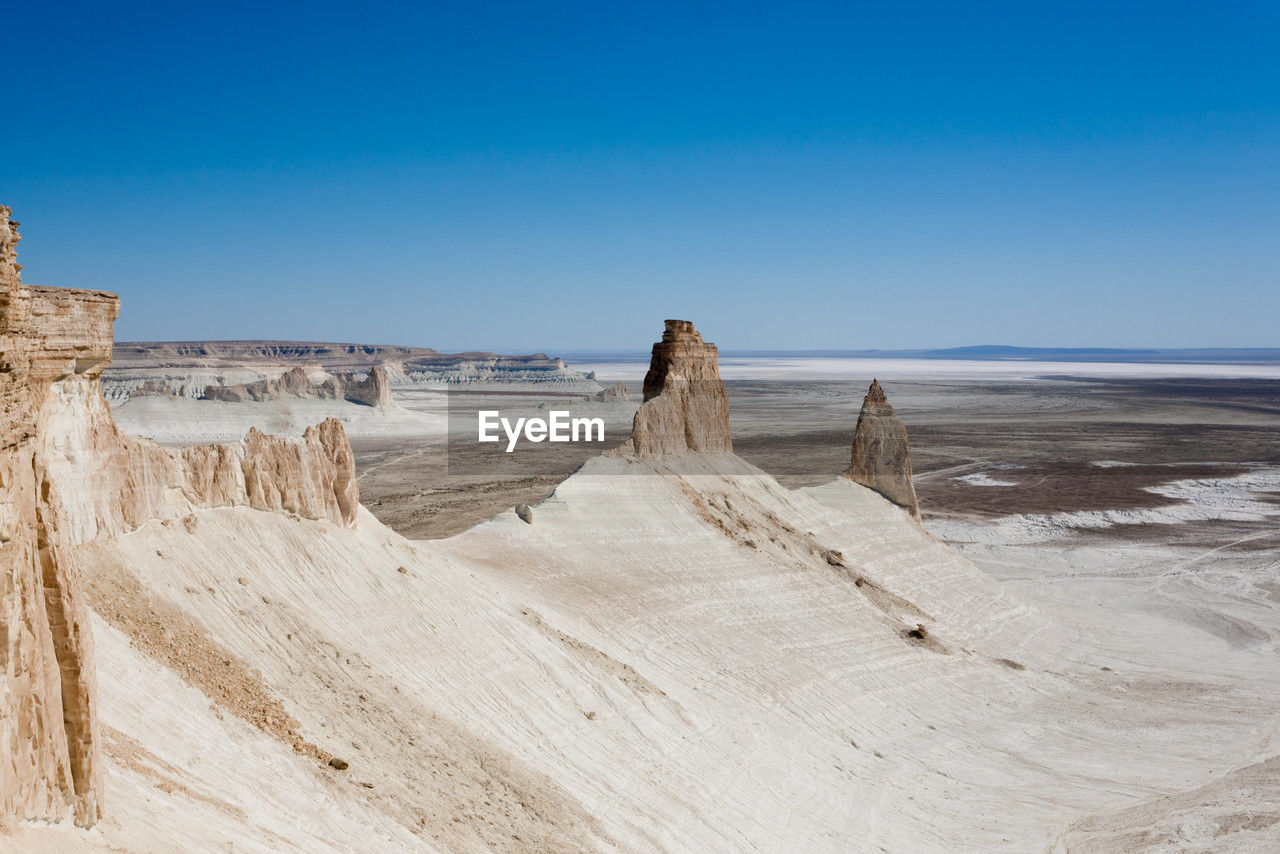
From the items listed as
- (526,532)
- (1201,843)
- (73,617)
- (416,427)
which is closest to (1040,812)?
(1201,843)

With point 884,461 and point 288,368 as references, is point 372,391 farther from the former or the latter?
point 884,461

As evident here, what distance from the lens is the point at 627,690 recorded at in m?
18.7

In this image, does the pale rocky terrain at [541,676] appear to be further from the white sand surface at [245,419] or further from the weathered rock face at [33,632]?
the white sand surface at [245,419]

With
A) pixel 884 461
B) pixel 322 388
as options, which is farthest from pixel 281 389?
pixel 884 461

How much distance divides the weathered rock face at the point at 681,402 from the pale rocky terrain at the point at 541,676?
5.3 inches

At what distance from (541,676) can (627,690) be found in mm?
1727

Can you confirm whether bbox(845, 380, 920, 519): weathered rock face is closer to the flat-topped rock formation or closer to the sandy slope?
the sandy slope

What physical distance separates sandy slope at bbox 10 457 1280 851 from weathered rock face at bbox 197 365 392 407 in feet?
209

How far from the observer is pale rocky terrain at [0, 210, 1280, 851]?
30.7ft

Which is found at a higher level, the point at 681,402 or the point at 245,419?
the point at 681,402

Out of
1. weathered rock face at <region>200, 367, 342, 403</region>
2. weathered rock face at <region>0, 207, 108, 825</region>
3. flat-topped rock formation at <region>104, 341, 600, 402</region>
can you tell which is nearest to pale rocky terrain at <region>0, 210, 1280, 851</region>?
weathered rock face at <region>0, 207, 108, 825</region>

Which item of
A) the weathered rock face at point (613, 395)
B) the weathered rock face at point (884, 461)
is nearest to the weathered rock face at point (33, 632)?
the weathered rock face at point (884, 461)

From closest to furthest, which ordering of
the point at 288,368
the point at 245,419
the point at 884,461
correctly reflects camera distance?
the point at 884,461 → the point at 245,419 → the point at 288,368

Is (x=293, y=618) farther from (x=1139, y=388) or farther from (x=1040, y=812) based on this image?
(x=1139, y=388)
